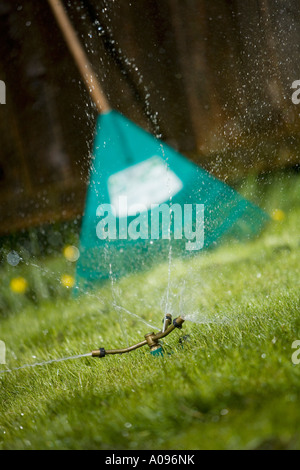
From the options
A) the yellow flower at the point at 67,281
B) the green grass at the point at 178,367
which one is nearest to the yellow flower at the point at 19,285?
the yellow flower at the point at 67,281

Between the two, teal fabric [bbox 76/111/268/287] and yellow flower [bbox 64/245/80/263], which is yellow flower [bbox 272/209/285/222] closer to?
teal fabric [bbox 76/111/268/287]

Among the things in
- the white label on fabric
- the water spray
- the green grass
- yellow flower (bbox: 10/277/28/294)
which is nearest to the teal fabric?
the white label on fabric

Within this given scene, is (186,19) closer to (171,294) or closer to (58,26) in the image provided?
(58,26)

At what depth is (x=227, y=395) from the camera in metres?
1.14

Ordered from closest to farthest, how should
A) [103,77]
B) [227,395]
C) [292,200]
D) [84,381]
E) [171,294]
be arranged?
[227,395] < [84,381] < [171,294] < [292,200] < [103,77]

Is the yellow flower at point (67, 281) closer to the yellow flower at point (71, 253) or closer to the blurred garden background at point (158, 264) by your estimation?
the blurred garden background at point (158, 264)

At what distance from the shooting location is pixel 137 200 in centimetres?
351

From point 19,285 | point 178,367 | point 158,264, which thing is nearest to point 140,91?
point 158,264

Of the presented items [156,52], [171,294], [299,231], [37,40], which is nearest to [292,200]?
[299,231]

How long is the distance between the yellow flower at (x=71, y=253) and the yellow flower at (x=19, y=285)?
36cm

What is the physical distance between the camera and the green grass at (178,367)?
1078mm

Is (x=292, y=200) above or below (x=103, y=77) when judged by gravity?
below

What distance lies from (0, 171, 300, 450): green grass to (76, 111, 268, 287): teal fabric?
7.8 inches

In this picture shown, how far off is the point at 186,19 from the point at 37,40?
1192 mm
